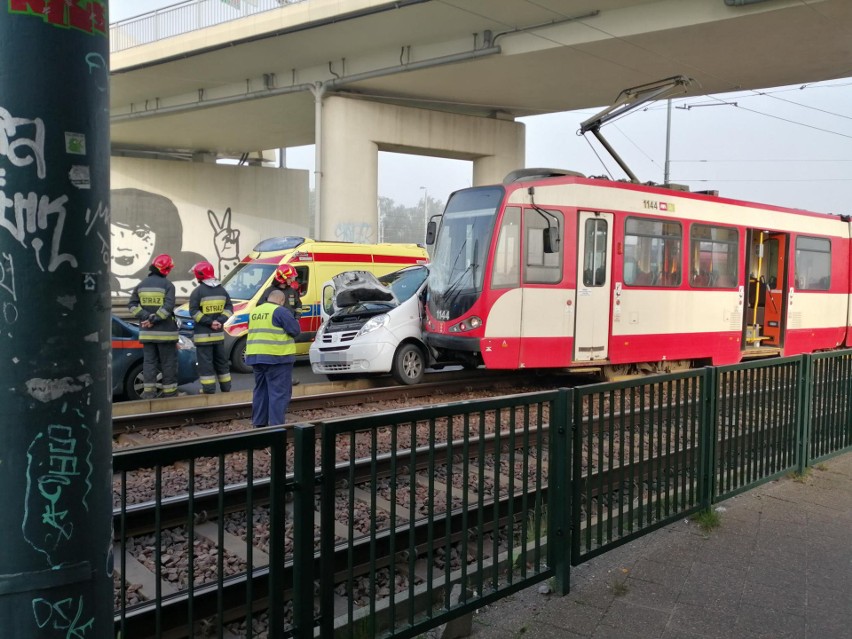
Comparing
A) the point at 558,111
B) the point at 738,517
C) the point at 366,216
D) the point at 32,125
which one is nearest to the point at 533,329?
the point at 738,517

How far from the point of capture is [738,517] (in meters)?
5.80

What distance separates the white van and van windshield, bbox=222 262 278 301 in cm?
260

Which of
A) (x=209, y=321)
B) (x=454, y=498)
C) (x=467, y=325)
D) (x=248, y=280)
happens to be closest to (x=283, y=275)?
(x=209, y=321)

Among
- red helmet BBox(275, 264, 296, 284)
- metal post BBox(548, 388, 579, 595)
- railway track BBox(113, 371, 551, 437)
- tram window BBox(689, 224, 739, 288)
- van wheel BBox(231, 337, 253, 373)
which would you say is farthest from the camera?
van wheel BBox(231, 337, 253, 373)

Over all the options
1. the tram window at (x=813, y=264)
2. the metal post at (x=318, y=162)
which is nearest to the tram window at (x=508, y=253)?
the tram window at (x=813, y=264)

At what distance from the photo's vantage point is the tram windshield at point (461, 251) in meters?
11.2

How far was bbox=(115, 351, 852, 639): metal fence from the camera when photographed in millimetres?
2975

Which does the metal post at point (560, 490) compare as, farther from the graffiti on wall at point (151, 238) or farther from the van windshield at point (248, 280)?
the graffiti on wall at point (151, 238)

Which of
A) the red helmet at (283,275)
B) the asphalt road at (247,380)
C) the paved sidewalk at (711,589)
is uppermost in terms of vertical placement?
the red helmet at (283,275)

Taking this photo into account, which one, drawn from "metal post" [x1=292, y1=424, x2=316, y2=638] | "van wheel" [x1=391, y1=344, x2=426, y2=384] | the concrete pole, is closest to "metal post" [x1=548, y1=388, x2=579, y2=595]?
"metal post" [x1=292, y1=424, x2=316, y2=638]

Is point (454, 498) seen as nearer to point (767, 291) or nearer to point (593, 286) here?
point (593, 286)

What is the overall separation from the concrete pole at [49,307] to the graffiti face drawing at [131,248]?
36047mm

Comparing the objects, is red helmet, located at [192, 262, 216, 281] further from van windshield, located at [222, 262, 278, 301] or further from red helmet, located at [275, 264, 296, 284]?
van windshield, located at [222, 262, 278, 301]

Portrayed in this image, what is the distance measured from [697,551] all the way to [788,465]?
2371 millimetres
